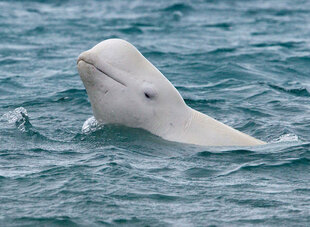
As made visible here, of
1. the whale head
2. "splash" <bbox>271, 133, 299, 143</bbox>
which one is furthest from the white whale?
"splash" <bbox>271, 133, 299, 143</bbox>

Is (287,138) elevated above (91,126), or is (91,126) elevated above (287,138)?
(91,126)

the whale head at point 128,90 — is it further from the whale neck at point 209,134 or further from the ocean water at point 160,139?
the ocean water at point 160,139

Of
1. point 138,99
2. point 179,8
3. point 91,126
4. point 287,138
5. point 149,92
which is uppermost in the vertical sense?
point 149,92

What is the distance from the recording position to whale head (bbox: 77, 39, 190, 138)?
11.2m

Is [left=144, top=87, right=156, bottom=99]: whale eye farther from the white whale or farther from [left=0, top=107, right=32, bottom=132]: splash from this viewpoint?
[left=0, top=107, right=32, bottom=132]: splash

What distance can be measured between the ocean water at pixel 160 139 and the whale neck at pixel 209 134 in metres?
0.23

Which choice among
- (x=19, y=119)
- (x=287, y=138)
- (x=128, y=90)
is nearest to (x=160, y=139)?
(x=128, y=90)

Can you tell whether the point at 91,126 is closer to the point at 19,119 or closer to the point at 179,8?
the point at 19,119

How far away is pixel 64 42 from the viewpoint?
24.5 meters

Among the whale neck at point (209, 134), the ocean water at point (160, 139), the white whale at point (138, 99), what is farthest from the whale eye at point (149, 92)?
the whale neck at point (209, 134)

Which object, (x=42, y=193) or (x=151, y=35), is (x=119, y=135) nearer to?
(x=42, y=193)

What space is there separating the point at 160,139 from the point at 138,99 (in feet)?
2.50

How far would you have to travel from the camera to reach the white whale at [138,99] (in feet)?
36.8

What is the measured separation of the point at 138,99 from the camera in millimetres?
11430
